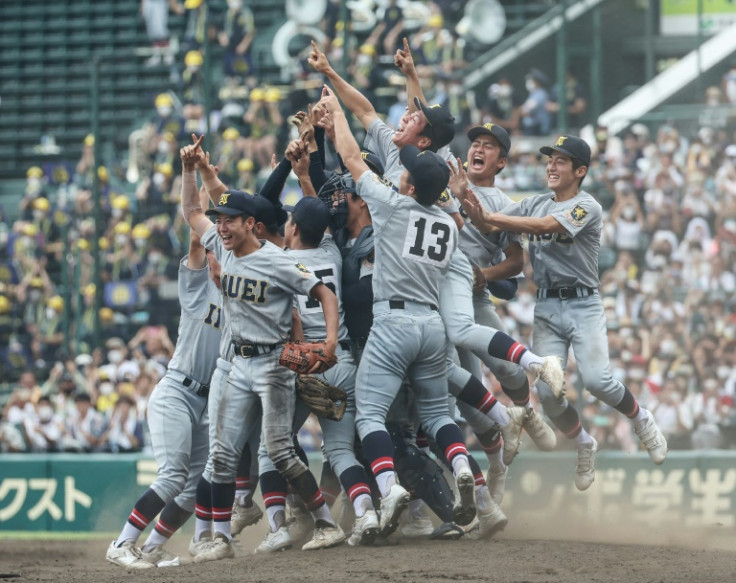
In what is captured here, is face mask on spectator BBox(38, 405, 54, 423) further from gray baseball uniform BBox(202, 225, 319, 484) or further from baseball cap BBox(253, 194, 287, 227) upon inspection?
gray baseball uniform BBox(202, 225, 319, 484)

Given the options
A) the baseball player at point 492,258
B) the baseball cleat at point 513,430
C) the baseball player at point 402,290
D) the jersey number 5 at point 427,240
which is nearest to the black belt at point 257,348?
the baseball player at point 402,290

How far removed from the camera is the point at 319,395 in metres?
7.84

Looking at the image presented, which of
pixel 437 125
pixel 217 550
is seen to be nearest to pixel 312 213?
pixel 437 125

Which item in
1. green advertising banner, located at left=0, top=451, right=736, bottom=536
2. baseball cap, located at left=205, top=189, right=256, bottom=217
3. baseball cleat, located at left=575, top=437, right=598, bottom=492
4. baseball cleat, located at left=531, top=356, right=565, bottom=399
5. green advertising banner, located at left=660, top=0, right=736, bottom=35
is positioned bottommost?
green advertising banner, located at left=0, top=451, right=736, bottom=536

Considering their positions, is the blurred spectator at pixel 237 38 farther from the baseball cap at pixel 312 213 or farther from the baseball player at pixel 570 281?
the baseball cap at pixel 312 213

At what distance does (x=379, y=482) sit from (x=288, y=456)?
0.54m

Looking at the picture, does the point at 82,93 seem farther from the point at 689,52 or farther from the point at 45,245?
the point at 689,52

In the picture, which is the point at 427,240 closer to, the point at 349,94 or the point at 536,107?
the point at 349,94

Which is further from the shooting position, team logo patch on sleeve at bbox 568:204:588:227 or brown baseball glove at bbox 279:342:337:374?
team logo patch on sleeve at bbox 568:204:588:227

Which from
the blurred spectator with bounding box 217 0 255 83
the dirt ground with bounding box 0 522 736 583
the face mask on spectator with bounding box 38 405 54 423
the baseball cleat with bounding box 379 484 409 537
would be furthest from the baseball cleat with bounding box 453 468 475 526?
the blurred spectator with bounding box 217 0 255 83

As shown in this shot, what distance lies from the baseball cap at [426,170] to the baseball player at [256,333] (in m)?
0.81

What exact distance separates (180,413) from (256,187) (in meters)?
7.12

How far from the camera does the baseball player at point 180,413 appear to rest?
830 centimetres

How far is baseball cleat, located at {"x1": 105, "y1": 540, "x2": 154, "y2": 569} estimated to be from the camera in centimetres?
823
